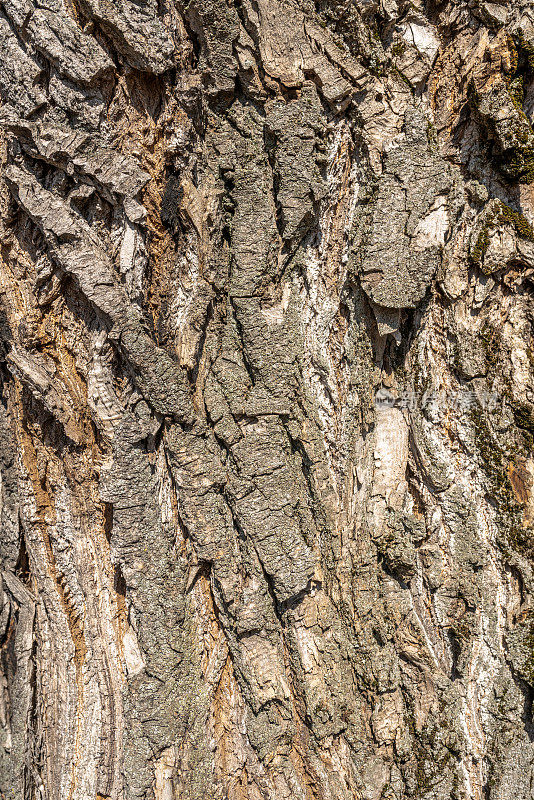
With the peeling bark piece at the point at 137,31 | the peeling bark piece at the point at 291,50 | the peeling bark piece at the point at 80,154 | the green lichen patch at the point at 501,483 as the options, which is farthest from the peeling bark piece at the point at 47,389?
the green lichen patch at the point at 501,483

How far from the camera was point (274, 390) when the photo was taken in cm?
143

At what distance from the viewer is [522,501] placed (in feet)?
5.11

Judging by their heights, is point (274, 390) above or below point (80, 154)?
below

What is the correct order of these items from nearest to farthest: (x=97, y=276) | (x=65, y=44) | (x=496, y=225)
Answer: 1. (x=65, y=44)
2. (x=97, y=276)
3. (x=496, y=225)

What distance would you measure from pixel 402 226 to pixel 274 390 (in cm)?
65

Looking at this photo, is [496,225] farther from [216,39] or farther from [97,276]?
[97,276]

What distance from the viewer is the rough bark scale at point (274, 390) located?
136 centimetres

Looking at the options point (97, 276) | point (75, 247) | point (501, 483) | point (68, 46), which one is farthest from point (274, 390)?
point (68, 46)

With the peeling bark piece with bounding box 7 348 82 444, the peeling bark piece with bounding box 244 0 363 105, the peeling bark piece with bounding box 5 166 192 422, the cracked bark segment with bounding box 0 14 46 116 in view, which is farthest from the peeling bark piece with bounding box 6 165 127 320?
the peeling bark piece with bounding box 244 0 363 105

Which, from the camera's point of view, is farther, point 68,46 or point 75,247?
point 75,247

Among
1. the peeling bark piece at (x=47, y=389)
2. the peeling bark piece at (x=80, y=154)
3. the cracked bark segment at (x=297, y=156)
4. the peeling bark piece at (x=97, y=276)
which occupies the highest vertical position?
the cracked bark segment at (x=297, y=156)

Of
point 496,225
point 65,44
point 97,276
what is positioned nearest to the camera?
point 65,44

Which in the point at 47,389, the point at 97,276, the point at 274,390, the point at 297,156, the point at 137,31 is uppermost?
the point at 137,31

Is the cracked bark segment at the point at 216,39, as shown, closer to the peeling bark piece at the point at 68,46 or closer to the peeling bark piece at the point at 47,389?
the peeling bark piece at the point at 68,46
